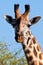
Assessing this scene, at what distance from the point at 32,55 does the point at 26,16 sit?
103 centimetres

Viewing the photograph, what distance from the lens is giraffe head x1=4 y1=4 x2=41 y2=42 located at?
911cm

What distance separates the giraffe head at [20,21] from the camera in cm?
911

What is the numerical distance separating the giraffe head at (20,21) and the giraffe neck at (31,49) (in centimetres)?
15

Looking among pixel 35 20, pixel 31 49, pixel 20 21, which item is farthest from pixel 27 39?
pixel 35 20

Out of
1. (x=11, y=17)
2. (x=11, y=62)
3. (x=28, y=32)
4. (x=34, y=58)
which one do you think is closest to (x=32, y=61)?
(x=34, y=58)

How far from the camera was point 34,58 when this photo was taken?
9.21 m

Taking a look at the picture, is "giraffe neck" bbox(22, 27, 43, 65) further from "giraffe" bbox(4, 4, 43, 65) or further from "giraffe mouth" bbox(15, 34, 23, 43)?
"giraffe mouth" bbox(15, 34, 23, 43)

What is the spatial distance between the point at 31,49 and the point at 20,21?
2.31ft

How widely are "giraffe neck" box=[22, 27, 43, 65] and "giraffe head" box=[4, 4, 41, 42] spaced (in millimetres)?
147

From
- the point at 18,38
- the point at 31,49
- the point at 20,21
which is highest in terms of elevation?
the point at 20,21

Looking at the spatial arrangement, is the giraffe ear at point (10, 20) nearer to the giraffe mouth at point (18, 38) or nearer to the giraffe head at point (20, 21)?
the giraffe head at point (20, 21)

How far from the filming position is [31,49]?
934 centimetres

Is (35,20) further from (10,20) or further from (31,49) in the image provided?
(31,49)

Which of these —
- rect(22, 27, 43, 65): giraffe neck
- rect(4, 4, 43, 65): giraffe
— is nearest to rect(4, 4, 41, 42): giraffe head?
rect(4, 4, 43, 65): giraffe
